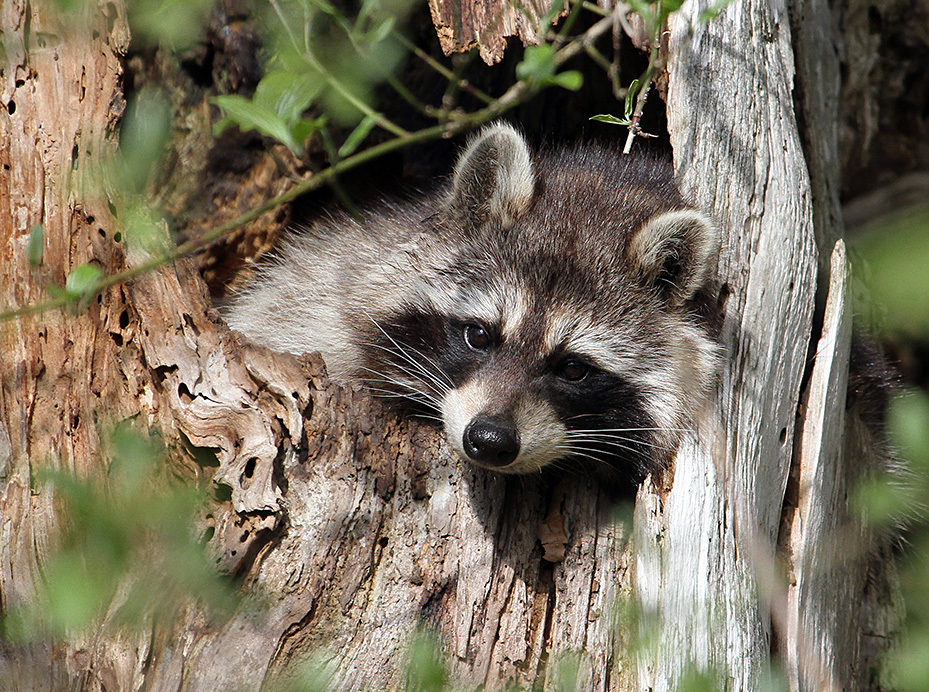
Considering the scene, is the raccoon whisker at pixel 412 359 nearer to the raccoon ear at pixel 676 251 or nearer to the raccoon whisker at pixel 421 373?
the raccoon whisker at pixel 421 373

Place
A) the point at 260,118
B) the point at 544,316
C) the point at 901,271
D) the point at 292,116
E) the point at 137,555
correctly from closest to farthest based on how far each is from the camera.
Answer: the point at 260,118 → the point at 292,116 → the point at 137,555 → the point at 544,316 → the point at 901,271

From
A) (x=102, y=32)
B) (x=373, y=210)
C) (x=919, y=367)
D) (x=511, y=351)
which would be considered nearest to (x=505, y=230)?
(x=511, y=351)

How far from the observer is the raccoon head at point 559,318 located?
2779 millimetres

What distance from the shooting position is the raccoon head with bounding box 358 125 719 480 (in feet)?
9.12

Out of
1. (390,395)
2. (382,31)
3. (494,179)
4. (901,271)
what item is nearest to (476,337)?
(390,395)

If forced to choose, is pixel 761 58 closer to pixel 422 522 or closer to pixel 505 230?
pixel 505 230

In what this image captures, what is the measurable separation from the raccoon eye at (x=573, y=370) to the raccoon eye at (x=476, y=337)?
0.24m

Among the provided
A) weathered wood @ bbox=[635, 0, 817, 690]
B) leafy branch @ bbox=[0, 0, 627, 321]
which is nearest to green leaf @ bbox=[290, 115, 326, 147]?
leafy branch @ bbox=[0, 0, 627, 321]

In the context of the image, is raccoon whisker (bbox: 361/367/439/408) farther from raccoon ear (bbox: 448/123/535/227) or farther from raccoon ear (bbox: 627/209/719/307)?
raccoon ear (bbox: 627/209/719/307)

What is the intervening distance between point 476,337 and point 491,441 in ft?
1.48

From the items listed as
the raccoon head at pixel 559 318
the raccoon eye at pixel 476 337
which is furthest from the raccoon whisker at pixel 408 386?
the raccoon eye at pixel 476 337

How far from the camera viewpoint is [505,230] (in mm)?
3004

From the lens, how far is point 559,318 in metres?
2.82

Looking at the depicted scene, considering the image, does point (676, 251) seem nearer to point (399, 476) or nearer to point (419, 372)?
point (419, 372)
